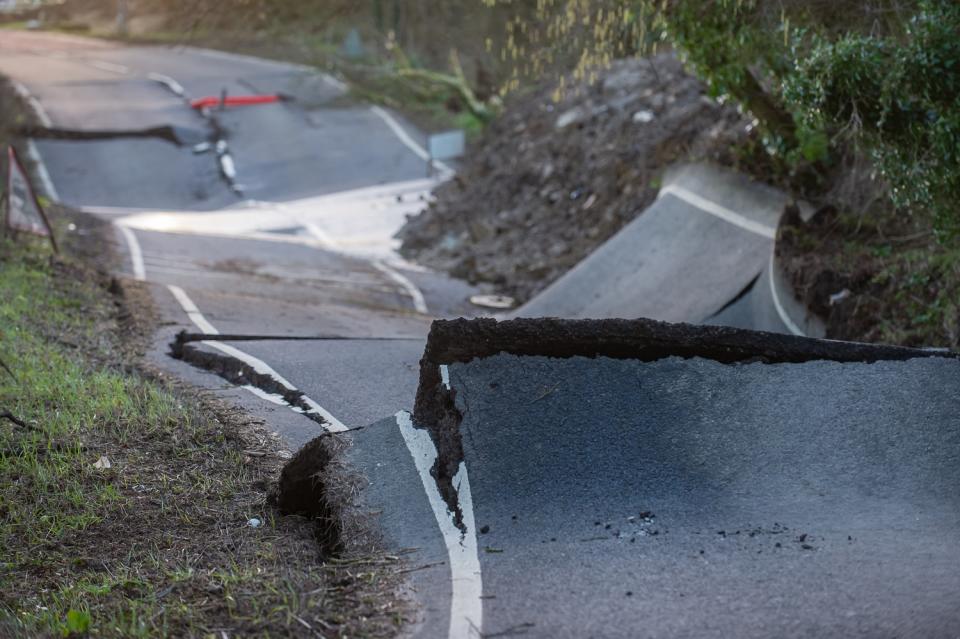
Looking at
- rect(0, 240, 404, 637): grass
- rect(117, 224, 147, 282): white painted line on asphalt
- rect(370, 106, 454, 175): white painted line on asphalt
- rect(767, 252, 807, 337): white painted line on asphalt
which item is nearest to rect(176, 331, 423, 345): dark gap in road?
rect(0, 240, 404, 637): grass

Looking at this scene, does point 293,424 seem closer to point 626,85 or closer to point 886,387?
point 886,387

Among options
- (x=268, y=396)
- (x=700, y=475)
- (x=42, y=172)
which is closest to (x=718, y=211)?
(x=268, y=396)

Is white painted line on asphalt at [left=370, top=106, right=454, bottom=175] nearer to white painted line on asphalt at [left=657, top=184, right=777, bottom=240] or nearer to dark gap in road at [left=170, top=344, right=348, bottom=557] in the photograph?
white painted line on asphalt at [left=657, top=184, right=777, bottom=240]

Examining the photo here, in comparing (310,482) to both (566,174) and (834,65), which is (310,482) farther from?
(566,174)

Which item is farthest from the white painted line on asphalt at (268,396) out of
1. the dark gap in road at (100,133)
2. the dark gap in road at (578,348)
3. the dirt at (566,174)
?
the dark gap in road at (100,133)

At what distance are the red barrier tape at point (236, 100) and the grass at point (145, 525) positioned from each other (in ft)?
78.1

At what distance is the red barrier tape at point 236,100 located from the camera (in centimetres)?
3388

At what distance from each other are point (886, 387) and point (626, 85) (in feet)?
59.2

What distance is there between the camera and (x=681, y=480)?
21.9 feet

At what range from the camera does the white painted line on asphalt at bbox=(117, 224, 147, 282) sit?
1715cm

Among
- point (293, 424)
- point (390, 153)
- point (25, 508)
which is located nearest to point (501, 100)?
point (390, 153)

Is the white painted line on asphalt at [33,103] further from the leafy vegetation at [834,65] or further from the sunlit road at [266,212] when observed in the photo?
the leafy vegetation at [834,65]

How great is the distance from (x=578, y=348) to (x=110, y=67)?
35.9m

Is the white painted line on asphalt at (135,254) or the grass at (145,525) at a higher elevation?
the grass at (145,525)
